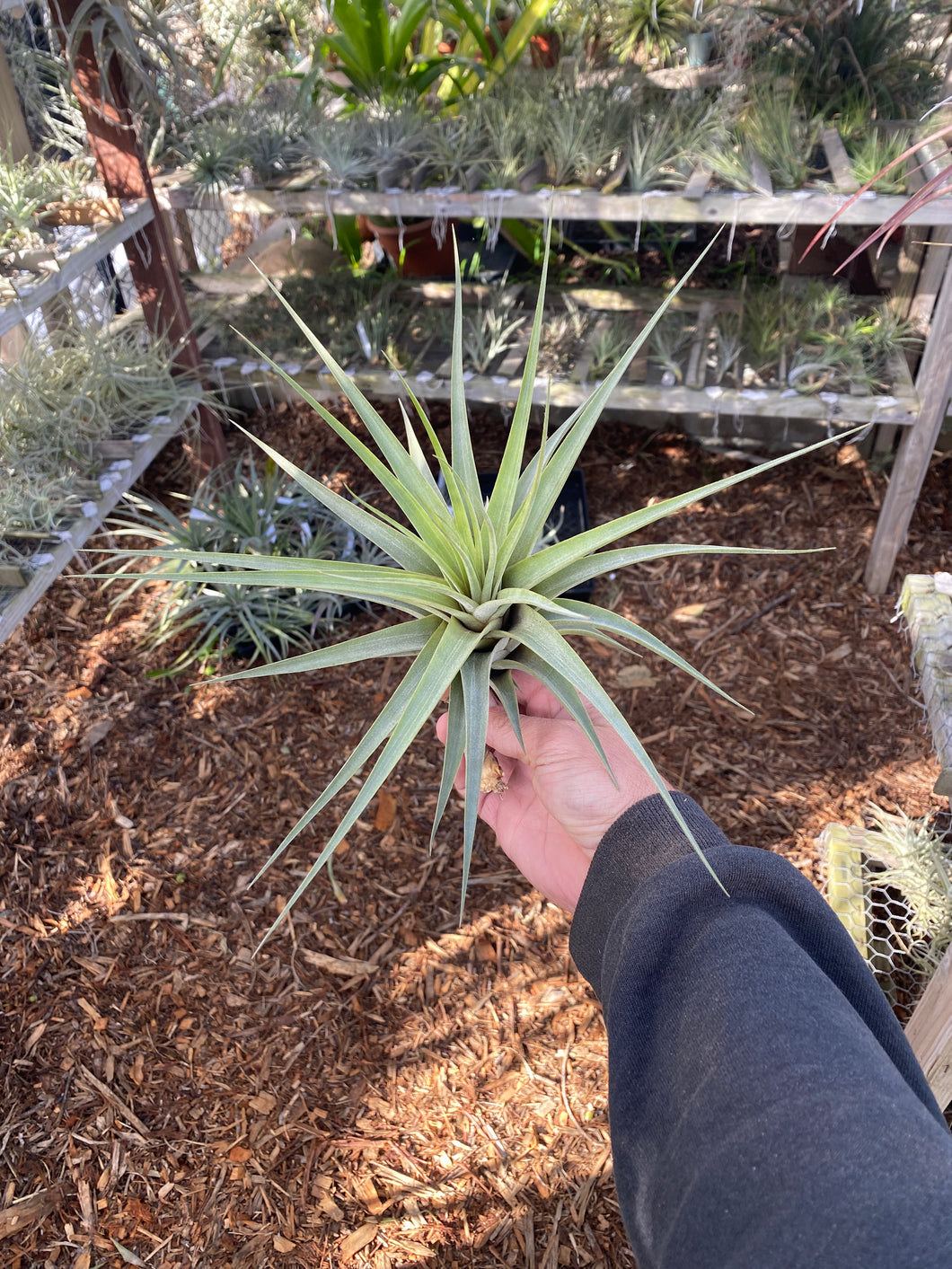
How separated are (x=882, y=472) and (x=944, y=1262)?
9.51 feet

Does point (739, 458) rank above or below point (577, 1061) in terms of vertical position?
above

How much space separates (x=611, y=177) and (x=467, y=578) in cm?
189

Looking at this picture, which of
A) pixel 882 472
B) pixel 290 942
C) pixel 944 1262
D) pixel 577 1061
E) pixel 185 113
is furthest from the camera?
pixel 882 472

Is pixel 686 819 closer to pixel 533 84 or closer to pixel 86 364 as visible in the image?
pixel 86 364

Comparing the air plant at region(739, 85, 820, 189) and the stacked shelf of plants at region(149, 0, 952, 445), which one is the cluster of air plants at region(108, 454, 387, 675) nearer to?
the stacked shelf of plants at region(149, 0, 952, 445)

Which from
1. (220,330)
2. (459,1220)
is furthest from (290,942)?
(220,330)

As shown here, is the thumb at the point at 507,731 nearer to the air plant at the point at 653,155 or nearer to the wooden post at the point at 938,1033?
the wooden post at the point at 938,1033

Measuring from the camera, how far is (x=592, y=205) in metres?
2.45

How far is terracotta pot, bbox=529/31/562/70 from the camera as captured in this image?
10.4ft

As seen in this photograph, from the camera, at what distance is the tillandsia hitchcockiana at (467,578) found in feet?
3.28

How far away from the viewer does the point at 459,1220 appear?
1630mm

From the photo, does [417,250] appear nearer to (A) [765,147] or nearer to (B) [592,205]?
(B) [592,205]

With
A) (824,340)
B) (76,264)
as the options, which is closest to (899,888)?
(824,340)

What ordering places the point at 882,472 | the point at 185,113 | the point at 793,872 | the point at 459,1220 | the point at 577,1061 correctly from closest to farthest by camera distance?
the point at 793,872, the point at 459,1220, the point at 577,1061, the point at 185,113, the point at 882,472
